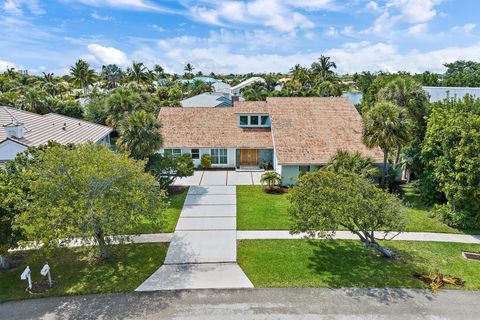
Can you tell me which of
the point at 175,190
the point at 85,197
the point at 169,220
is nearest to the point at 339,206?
the point at 85,197

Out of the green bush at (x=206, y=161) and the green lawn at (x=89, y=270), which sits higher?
the green bush at (x=206, y=161)

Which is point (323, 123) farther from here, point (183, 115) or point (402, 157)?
point (183, 115)

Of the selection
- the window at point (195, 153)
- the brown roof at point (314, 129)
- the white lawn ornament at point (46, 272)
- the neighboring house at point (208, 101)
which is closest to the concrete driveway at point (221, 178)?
the window at point (195, 153)

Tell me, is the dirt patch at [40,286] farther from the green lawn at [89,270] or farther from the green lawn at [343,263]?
the green lawn at [343,263]

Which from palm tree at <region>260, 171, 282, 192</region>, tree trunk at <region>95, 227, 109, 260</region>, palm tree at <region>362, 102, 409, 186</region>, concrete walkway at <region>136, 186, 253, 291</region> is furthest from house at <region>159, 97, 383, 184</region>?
tree trunk at <region>95, 227, 109, 260</region>

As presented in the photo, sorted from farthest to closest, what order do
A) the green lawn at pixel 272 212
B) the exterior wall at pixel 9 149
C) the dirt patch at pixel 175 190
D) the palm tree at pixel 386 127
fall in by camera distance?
the dirt patch at pixel 175 190, the exterior wall at pixel 9 149, the palm tree at pixel 386 127, the green lawn at pixel 272 212

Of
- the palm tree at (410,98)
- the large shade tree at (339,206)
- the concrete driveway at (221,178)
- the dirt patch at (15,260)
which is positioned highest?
the palm tree at (410,98)

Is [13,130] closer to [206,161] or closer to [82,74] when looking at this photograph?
[206,161]
